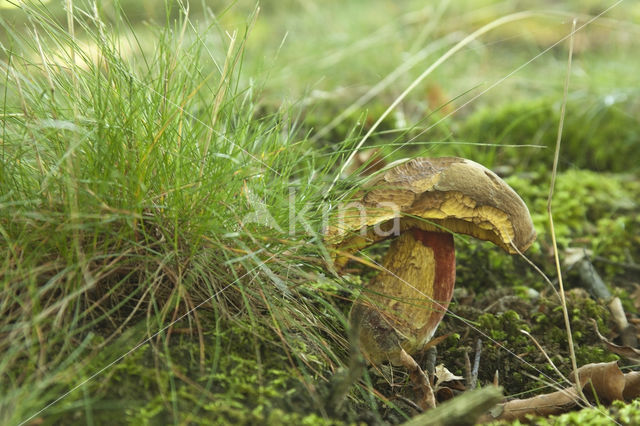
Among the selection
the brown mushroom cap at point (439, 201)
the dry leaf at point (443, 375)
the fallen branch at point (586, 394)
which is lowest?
the fallen branch at point (586, 394)

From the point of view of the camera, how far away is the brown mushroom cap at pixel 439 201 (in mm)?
1225

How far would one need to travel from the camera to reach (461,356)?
1438 millimetres

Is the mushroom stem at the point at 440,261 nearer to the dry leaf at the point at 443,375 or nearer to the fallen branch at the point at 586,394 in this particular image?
the dry leaf at the point at 443,375

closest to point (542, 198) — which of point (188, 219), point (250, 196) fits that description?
point (250, 196)

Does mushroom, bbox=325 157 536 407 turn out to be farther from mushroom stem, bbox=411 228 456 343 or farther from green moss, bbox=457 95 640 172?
green moss, bbox=457 95 640 172

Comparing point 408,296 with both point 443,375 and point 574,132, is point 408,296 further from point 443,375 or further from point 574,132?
point 574,132

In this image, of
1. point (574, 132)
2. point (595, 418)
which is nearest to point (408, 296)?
point (595, 418)

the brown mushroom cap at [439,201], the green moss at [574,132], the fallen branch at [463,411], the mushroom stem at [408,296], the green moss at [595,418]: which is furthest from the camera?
the green moss at [574,132]

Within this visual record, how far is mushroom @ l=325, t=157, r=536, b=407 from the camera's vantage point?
1229 millimetres

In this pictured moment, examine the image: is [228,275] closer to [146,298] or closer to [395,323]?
[146,298]

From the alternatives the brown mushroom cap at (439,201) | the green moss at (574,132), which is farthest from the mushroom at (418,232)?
the green moss at (574,132)

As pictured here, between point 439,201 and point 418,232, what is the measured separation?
0.19 meters

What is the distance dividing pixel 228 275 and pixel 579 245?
5.42ft

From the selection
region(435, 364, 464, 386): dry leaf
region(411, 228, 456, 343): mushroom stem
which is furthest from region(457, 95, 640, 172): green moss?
region(435, 364, 464, 386): dry leaf
